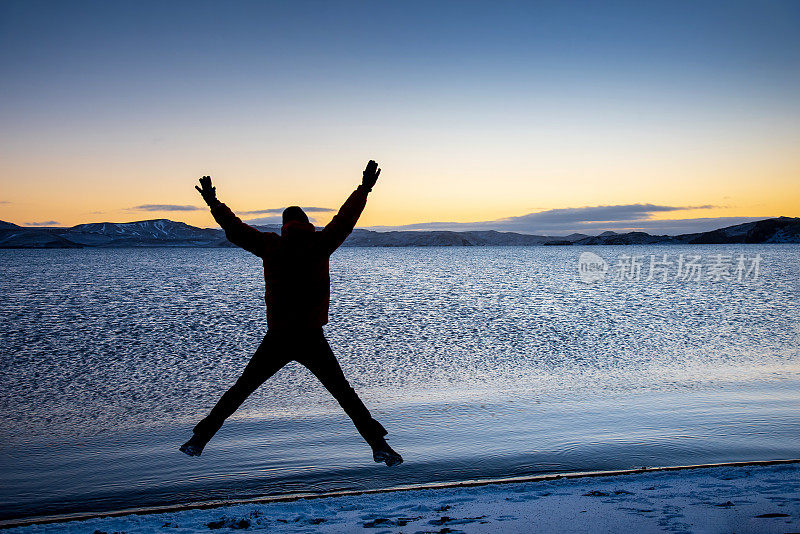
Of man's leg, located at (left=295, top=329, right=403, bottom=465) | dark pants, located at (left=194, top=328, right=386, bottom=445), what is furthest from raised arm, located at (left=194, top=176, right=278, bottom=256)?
man's leg, located at (left=295, top=329, right=403, bottom=465)

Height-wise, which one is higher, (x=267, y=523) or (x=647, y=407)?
(x=267, y=523)

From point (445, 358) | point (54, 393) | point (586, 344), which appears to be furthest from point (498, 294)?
point (54, 393)

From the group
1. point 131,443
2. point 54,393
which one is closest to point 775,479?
point 131,443

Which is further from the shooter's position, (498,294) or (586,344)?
(498,294)

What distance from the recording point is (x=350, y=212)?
471cm

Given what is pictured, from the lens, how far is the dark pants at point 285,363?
15.4 ft

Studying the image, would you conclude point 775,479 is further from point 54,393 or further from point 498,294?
point 498,294

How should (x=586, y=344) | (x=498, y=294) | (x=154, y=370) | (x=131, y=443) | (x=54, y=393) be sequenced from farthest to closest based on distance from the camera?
(x=498, y=294) < (x=586, y=344) < (x=154, y=370) < (x=54, y=393) < (x=131, y=443)

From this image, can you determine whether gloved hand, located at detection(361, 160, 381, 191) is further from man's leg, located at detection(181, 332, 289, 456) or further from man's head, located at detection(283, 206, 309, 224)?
Result: man's leg, located at detection(181, 332, 289, 456)

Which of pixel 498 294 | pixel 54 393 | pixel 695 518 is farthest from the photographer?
pixel 498 294

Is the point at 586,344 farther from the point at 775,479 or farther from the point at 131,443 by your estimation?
the point at 131,443

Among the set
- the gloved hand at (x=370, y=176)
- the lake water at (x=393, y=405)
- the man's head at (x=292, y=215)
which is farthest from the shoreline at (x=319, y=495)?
the gloved hand at (x=370, y=176)

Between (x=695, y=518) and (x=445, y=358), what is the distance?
10217 millimetres

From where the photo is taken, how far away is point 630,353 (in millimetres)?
15297
